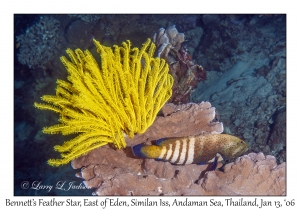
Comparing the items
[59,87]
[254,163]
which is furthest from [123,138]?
[254,163]

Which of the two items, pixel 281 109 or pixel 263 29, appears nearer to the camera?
pixel 281 109

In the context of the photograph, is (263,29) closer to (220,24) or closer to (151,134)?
(220,24)

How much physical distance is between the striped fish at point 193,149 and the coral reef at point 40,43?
299 inches

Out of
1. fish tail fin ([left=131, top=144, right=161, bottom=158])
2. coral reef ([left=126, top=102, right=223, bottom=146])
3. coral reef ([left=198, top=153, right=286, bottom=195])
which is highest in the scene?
coral reef ([left=126, top=102, right=223, bottom=146])

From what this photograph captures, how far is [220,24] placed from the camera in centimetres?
930

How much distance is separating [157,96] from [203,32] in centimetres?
696

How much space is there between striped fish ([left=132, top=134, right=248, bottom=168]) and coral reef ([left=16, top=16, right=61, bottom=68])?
759 cm

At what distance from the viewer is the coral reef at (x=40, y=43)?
31.0ft

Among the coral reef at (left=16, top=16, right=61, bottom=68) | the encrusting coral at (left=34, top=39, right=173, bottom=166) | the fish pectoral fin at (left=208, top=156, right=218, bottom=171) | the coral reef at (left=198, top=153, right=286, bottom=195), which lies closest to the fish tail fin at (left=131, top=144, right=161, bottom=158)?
the encrusting coral at (left=34, top=39, right=173, bottom=166)

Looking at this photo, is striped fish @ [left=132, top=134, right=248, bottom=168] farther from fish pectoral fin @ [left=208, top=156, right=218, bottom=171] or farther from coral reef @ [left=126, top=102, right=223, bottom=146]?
coral reef @ [left=126, top=102, right=223, bottom=146]

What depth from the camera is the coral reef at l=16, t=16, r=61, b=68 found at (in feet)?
31.0

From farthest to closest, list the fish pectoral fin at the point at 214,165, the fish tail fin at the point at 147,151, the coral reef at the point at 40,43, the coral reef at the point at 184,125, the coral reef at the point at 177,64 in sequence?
1. the coral reef at the point at 40,43
2. the coral reef at the point at 177,64
3. the coral reef at the point at 184,125
4. the fish pectoral fin at the point at 214,165
5. the fish tail fin at the point at 147,151

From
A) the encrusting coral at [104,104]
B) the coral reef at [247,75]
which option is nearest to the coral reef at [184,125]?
the encrusting coral at [104,104]

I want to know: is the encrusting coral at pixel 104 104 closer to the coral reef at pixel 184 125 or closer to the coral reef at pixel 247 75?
the coral reef at pixel 184 125
